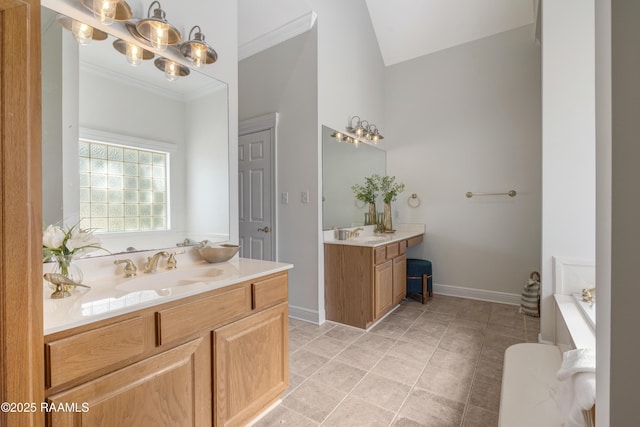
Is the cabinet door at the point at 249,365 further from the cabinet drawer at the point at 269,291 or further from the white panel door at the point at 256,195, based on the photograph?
the white panel door at the point at 256,195

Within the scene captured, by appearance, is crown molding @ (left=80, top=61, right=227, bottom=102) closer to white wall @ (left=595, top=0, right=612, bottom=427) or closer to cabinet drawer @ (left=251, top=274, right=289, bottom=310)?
cabinet drawer @ (left=251, top=274, right=289, bottom=310)

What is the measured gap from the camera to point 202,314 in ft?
4.09

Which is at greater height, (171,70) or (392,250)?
(171,70)

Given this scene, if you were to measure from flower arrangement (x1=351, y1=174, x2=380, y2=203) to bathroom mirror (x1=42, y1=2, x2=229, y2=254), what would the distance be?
189 cm

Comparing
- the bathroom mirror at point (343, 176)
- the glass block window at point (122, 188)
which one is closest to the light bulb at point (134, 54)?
the glass block window at point (122, 188)

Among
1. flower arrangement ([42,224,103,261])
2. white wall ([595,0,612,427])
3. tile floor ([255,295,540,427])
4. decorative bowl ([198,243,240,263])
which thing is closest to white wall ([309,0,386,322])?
tile floor ([255,295,540,427])

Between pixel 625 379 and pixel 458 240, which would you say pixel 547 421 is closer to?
pixel 625 379

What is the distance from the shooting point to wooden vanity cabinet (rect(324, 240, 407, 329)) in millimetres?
2740

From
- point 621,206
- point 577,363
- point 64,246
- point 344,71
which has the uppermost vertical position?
point 344,71

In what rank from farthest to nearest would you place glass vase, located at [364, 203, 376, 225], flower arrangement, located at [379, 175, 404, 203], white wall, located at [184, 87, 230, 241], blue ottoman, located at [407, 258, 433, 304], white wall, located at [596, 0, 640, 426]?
flower arrangement, located at [379, 175, 404, 203], glass vase, located at [364, 203, 376, 225], blue ottoman, located at [407, 258, 433, 304], white wall, located at [184, 87, 230, 241], white wall, located at [596, 0, 640, 426]

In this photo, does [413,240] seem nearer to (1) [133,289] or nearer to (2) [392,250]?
(2) [392,250]

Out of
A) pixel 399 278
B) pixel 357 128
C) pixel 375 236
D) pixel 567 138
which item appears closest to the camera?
pixel 567 138

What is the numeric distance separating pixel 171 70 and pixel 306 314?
92.7 inches

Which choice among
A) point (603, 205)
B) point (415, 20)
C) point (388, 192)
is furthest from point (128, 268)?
point (415, 20)
